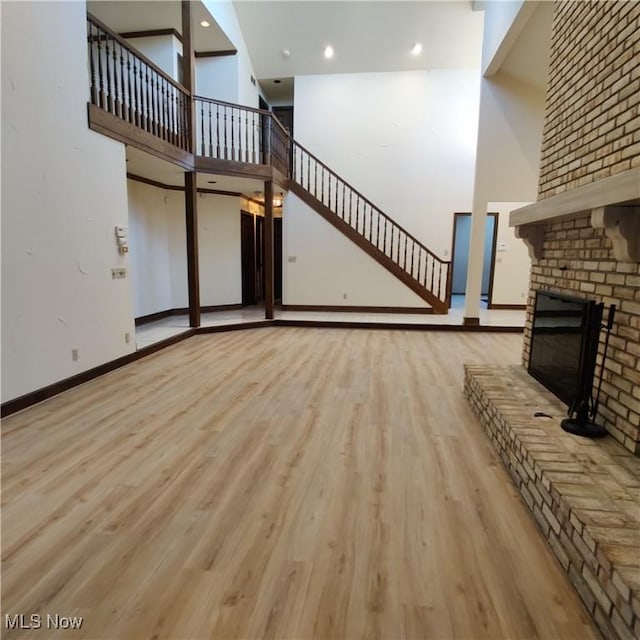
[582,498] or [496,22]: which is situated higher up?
[496,22]

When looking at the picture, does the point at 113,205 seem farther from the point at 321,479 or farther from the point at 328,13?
the point at 328,13

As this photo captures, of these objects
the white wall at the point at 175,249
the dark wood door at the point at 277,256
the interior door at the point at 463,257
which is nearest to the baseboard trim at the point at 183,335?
the white wall at the point at 175,249

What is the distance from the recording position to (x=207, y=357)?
204 inches

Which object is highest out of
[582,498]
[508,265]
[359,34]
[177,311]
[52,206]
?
[359,34]

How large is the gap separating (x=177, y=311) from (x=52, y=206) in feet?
14.8

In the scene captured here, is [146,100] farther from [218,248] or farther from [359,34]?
[359,34]

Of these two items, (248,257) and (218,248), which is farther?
(248,257)

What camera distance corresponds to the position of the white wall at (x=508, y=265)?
28.3ft

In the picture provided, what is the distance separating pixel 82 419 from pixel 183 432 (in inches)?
36.8

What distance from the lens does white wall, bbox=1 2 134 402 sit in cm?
315

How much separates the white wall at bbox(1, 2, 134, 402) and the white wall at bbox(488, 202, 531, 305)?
7.66 metres

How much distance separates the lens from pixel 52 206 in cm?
355

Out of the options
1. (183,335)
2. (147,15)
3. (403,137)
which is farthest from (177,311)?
(403,137)

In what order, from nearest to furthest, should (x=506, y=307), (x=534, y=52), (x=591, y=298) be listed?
(x=591, y=298)
(x=534, y=52)
(x=506, y=307)
